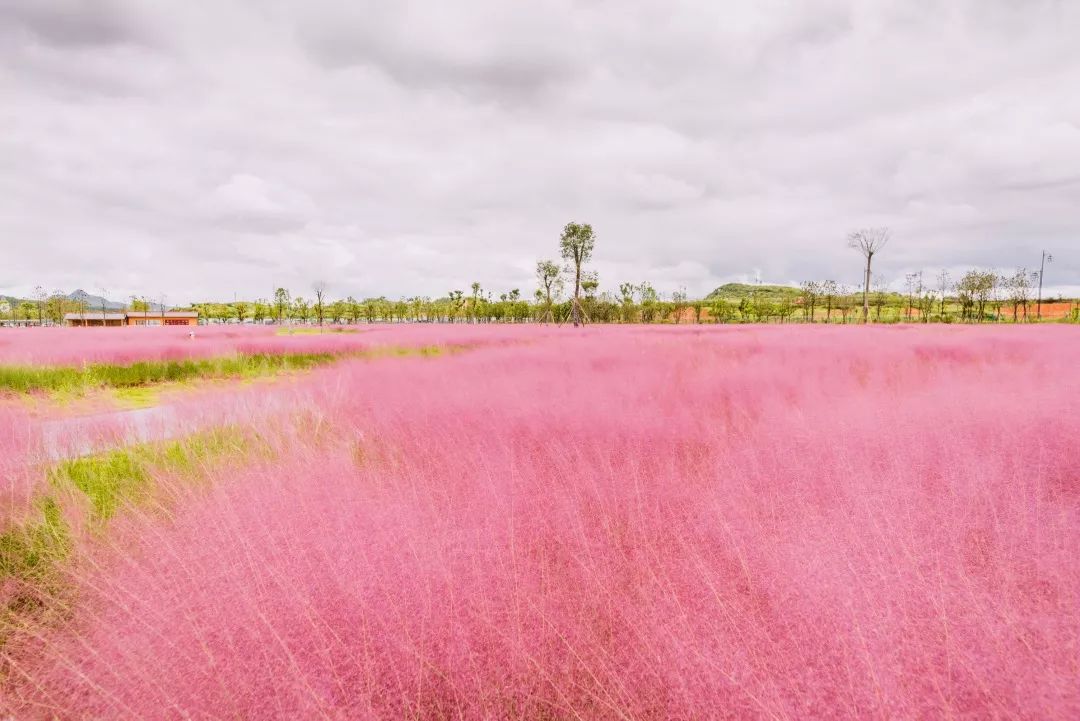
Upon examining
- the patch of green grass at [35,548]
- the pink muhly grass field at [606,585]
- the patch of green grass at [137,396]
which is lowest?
the patch of green grass at [137,396]

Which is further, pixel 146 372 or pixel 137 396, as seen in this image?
pixel 146 372

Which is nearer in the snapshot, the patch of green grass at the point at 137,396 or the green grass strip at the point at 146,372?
the patch of green grass at the point at 137,396

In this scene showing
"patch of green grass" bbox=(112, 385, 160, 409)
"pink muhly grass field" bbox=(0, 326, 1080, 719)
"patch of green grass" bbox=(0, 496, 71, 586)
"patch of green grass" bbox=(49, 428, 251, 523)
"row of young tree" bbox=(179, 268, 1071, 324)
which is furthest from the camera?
"row of young tree" bbox=(179, 268, 1071, 324)

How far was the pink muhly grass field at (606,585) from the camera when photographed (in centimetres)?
139

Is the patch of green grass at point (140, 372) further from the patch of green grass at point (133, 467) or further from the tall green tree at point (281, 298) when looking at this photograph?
the tall green tree at point (281, 298)

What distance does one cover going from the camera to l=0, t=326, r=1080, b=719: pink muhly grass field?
1.39m

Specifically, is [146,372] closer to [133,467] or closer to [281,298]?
[133,467]

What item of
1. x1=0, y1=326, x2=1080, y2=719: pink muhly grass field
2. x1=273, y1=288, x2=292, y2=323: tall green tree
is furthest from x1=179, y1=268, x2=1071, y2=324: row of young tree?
x1=0, y1=326, x2=1080, y2=719: pink muhly grass field

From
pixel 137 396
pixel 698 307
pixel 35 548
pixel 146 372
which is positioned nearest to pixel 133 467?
pixel 35 548

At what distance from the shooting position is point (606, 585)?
1872mm

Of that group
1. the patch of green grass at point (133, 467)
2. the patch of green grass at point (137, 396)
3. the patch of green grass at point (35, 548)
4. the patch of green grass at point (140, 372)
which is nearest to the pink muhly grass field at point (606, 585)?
the patch of green grass at point (35, 548)

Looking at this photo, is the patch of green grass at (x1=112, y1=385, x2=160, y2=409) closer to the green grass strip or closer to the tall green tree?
the green grass strip

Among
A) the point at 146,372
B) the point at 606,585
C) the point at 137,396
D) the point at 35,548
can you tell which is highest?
the point at 606,585

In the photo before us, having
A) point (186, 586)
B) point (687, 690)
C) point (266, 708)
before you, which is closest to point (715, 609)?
point (687, 690)
